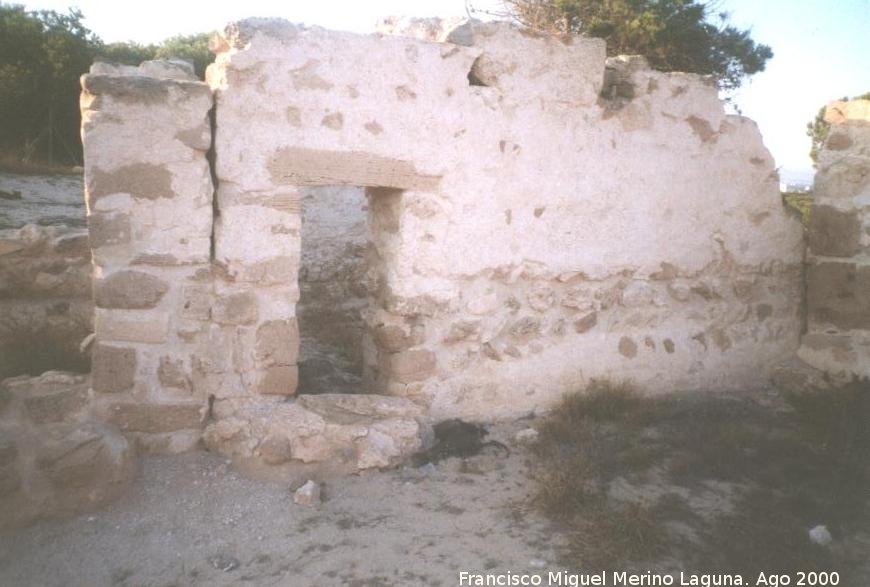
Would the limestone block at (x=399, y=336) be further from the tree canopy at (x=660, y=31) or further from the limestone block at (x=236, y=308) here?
the tree canopy at (x=660, y=31)

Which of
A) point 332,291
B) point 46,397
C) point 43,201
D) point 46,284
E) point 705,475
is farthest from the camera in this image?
point 43,201

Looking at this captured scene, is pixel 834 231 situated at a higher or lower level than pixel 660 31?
lower

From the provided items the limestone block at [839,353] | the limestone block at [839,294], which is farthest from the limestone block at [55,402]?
the limestone block at [839,294]

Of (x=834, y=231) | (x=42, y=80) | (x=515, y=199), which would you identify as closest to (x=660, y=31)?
(x=834, y=231)

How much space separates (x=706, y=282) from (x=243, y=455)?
3181 mm

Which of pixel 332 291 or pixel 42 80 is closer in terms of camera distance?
pixel 332 291

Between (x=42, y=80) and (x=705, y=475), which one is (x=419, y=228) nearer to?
(x=705, y=475)

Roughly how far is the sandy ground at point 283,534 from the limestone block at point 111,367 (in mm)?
432

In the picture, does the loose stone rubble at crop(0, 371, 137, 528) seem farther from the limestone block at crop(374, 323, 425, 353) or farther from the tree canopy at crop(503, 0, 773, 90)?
the tree canopy at crop(503, 0, 773, 90)

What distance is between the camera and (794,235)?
472cm

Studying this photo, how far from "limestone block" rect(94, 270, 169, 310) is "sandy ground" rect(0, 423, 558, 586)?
77 cm

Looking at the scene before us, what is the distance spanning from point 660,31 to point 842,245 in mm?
5727

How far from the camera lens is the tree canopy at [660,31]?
9.09 metres

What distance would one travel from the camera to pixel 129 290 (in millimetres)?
3023
